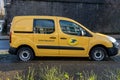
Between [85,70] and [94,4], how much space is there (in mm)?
23976

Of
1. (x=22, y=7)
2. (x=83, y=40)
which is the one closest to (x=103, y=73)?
(x=83, y=40)

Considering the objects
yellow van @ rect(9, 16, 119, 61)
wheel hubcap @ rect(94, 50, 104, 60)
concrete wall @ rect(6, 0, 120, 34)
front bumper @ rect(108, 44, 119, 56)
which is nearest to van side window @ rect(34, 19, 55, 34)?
yellow van @ rect(9, 16, 119, 61)

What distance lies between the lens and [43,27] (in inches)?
586

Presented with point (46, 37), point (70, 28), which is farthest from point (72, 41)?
point (46, 37)

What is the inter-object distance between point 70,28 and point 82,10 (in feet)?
62.8

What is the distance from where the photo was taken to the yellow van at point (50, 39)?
583 inches

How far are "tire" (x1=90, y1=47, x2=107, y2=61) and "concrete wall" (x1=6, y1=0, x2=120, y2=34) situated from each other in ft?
59.5

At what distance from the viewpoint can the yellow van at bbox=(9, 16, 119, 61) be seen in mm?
14812

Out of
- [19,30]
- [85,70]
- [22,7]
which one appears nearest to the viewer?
[85,70]

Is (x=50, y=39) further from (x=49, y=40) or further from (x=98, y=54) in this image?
(x=98, y=54)

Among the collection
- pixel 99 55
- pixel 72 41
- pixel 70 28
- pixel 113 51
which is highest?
pixel 70 28

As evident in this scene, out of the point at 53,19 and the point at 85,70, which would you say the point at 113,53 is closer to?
the point at 53,19

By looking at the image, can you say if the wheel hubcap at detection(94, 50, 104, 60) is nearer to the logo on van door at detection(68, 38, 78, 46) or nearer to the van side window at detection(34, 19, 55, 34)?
the logo on van door at detection(68, 38, 78, 46)

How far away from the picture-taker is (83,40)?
1495 centimetres
